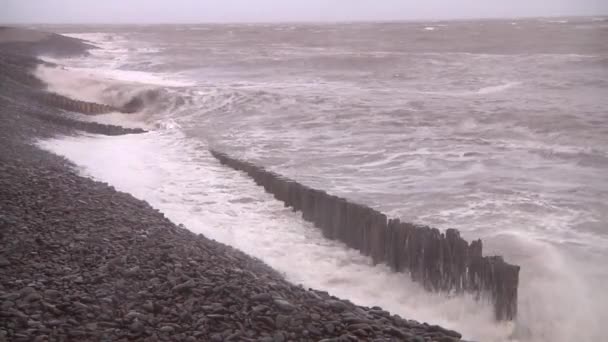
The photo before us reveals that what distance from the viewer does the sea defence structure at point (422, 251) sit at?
5848 mm

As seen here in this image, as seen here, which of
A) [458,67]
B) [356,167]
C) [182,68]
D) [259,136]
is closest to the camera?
[356,167]

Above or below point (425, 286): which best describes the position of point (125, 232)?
above

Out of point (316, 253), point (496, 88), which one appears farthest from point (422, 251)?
point (496, 88)

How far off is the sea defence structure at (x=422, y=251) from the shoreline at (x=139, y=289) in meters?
1.19

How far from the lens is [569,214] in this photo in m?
9.08

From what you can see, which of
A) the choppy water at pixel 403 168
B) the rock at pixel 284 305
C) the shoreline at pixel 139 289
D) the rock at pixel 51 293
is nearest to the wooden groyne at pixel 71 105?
the choppy water at pixel 403 168

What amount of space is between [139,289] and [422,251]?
10.7 ft

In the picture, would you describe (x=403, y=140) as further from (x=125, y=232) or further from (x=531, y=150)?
(x=125, y=232)

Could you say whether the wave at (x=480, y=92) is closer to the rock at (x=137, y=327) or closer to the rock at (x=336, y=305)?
the rock at (x=336, y=305)

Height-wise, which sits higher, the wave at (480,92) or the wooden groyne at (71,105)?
the wave at (480,92)

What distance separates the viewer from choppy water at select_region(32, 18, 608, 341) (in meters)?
6.67

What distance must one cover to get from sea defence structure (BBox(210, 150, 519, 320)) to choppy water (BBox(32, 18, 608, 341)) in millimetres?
177

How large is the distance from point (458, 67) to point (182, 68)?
59.0 feet

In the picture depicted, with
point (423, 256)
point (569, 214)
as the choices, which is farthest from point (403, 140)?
point (423, 256)
